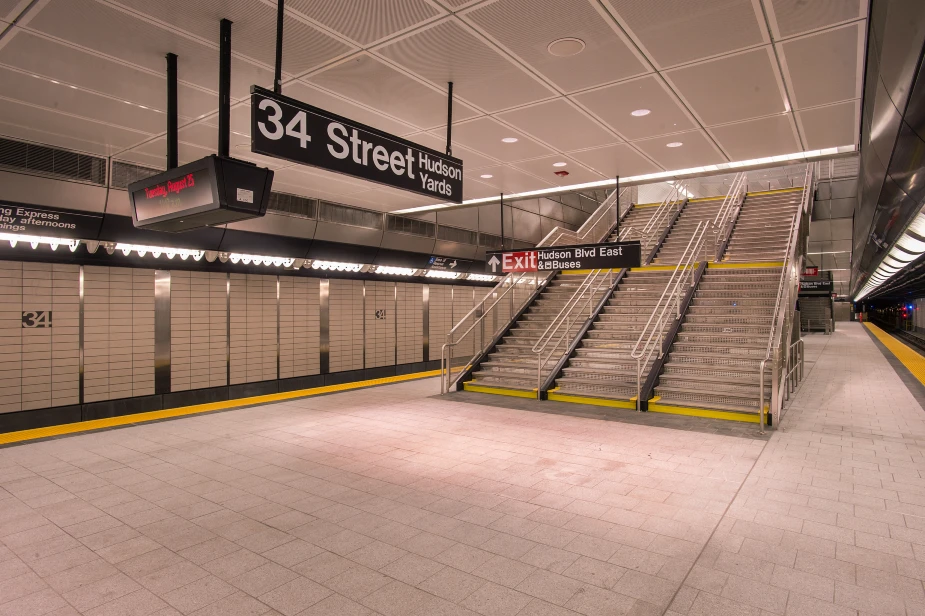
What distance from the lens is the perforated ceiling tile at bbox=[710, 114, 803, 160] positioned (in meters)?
5.77

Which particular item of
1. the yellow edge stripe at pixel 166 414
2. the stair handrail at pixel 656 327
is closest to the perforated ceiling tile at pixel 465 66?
the stair handrail at pixel 656 327

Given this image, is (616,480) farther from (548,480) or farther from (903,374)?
(903,374)

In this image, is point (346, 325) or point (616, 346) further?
point (346, 325)

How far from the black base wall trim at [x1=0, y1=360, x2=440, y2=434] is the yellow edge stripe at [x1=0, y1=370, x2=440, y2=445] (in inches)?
3.8

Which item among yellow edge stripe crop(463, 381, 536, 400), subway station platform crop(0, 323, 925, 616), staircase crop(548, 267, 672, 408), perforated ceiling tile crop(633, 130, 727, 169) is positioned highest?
perforated ceiling tile crop(633, 130, 727, 169)

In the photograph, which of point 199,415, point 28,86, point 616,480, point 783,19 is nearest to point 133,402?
point 199,415

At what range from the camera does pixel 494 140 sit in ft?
21.5

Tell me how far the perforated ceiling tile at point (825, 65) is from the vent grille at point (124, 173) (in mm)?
7967

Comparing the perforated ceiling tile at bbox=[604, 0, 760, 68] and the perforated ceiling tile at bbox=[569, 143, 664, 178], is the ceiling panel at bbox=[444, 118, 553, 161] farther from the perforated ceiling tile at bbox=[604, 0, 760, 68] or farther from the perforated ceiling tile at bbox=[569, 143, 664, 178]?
the perforated ceiling tile at bbox=[604, 0, 760, 68]

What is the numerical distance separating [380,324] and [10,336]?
719 cm

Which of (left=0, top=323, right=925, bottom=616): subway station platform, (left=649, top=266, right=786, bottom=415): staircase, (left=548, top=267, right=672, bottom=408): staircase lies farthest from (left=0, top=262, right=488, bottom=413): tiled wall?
(left=649, top=266, right=786, bottom=415): staircase

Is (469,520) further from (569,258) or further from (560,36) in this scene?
(569,258)

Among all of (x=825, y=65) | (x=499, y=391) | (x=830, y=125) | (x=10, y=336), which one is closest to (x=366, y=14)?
(x=825, y=65)

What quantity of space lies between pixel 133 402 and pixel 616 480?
7880mm
